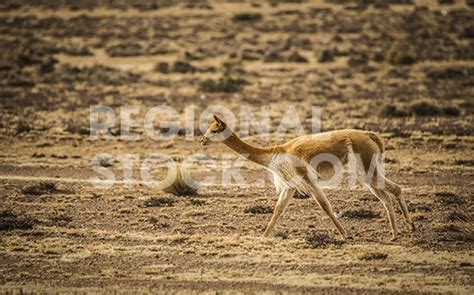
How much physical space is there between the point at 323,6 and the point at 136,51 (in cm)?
2396

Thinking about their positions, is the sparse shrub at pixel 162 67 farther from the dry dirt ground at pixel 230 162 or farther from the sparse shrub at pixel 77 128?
the sparse shrub at pixel 77 128

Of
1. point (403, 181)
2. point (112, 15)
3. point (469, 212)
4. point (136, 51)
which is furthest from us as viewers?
point (112, 15)

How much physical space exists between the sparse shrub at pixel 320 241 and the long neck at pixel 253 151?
1.33 m

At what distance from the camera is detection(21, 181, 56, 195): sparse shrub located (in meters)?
13.9

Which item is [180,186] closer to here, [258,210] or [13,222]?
[258,210]

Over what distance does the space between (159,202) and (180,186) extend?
34.9 inches

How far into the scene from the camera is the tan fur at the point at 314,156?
981 centimetres

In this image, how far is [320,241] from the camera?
404 inches

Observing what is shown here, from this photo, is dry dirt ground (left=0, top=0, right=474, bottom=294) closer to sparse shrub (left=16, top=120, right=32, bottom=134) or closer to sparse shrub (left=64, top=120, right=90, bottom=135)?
sparse shrub (left=64, top=120, right=90, bottom=135)

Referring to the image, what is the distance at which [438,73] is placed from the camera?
96.8ft

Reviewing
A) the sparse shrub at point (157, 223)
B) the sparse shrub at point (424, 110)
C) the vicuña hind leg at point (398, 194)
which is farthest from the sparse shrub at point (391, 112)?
the sparse shrub at point (157, 223)

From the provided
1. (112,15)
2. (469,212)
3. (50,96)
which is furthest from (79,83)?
(112,15)

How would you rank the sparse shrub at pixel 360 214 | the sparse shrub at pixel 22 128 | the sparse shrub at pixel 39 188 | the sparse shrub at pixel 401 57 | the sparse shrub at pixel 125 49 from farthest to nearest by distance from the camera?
the sparse shrub at pixel 125 49, the sparse shrub at pixel 401 57, the sparse shrub at pixel 22 128, the sparse shrub at pixel 39 188, the sparse shrub at pixel 360 214

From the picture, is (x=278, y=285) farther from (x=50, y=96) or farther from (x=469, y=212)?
(x=50, y=96)
